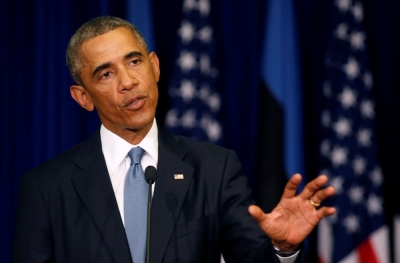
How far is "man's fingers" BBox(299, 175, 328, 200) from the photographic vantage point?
5.30 ft

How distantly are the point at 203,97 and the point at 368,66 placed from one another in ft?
2.86

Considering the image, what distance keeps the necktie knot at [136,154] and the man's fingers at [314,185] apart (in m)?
0.70

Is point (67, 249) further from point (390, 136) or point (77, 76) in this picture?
point (390, 136)

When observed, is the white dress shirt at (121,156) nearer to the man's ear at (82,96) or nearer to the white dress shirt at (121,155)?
the white dress shirt at (121,155)

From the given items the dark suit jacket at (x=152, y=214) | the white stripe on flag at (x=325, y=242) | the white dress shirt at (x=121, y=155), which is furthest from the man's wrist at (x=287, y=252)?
the white stripe on flag at (x=325, y=242)

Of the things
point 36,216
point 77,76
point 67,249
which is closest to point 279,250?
point 67,249

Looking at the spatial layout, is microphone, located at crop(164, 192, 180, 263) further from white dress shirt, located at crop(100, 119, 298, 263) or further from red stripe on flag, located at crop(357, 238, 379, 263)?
red stripe on flag, located at crop(357, 238, 379, 263)

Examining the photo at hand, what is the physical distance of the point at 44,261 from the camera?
2.04 meters

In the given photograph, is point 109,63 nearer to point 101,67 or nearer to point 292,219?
point 101,67

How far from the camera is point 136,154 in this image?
2.18 meters

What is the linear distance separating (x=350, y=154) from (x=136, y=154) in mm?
1341

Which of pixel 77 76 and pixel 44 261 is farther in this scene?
pixel 77 76

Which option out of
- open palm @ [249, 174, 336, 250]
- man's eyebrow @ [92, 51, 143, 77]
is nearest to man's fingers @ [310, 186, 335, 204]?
A: open palm @ [249, 174, 336, 250]

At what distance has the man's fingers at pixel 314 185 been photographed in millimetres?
1616
